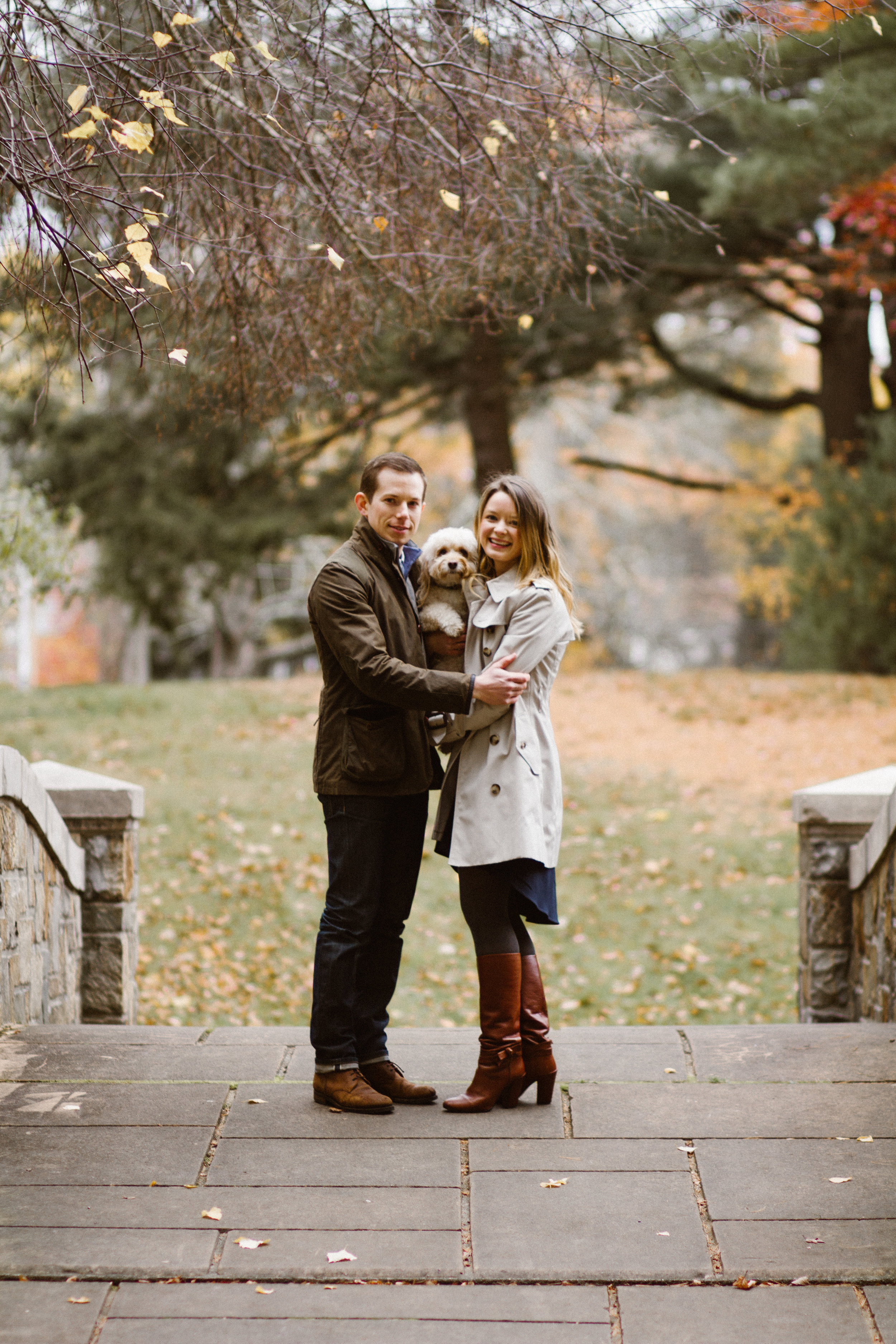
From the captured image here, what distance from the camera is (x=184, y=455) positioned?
14469 millimetres

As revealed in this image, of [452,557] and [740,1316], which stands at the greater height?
[452,557]

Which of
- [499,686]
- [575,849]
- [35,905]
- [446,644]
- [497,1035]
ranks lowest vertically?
[575,849]

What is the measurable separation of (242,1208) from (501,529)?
6.48 ft

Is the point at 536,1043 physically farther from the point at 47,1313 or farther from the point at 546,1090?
the point at 47,1313

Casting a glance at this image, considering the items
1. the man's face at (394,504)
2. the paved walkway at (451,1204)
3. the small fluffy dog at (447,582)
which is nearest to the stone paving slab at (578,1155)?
the paved walkway at (451,1204)

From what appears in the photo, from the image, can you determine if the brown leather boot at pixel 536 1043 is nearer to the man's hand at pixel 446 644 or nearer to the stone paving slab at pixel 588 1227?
the stone paving slab at pixel 588 1227

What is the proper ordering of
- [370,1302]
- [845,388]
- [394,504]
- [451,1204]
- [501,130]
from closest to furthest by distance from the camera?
[370,1302], [451,1204], [394,504], [501,130], [845,388]

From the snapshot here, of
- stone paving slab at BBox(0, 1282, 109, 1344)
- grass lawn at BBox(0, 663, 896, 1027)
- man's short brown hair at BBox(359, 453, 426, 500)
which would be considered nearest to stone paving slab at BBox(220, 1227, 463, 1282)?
stone paving slab at BBox(0, 1282, 109, 1344)

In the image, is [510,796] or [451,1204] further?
[510,796]

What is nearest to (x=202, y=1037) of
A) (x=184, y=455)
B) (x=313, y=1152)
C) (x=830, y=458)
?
(x=313, y=1152)

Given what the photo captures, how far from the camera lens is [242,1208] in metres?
3.02

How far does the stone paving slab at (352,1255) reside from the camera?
271 cm

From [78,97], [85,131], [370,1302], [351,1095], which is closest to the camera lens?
[370,1302]

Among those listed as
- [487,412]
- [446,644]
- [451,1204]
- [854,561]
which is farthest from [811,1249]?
[487,412]
